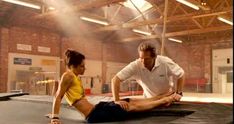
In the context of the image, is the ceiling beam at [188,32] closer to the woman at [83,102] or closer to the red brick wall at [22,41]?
the red brick wall at [22,41]

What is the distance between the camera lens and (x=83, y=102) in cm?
246

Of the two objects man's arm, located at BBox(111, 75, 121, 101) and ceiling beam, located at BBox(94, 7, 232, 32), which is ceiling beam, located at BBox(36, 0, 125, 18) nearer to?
ceiling beam, located at BBox(94, 7, 232, 32)

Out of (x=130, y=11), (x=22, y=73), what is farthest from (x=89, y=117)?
(x=130, y=11)

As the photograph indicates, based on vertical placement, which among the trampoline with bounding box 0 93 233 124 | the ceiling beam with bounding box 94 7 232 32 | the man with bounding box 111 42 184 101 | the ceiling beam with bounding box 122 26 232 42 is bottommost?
the trampoline with bounding box 0 93 233 124

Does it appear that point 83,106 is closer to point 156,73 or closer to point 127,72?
point 127,72

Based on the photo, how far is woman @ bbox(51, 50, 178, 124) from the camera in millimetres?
2258

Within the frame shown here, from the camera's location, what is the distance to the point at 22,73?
9.67 m

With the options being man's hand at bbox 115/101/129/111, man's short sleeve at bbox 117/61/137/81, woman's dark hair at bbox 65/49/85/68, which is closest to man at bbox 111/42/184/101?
man's short sleeve at bbox 117/61/137/81

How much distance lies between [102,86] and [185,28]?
4705 millimetres

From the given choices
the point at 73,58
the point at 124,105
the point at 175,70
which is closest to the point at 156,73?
the point at 175,70

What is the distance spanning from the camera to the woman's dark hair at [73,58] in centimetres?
230

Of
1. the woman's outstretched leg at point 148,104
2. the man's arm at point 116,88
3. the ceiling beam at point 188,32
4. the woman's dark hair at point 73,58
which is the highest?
the ceiling beam at point 188,32

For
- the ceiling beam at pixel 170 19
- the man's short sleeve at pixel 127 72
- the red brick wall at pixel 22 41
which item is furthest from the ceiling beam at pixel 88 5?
the man's short sleeve at pixel 127 72

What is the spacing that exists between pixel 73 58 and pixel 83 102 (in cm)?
41
